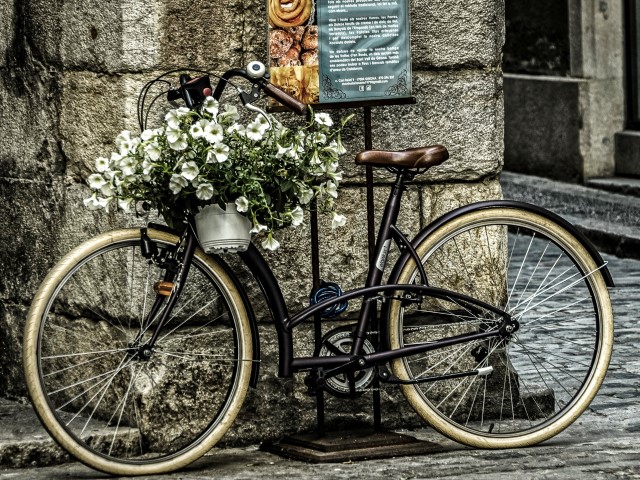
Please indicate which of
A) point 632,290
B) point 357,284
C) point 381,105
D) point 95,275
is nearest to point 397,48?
point 381,105

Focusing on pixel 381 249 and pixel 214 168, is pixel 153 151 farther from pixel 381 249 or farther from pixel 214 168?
pixel 381 249

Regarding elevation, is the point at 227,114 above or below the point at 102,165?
above

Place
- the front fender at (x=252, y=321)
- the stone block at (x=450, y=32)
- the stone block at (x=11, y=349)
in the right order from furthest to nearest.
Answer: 1. the stone block at (x=11, y=349)
2. the stone block at (x=450, y=32)
3. the front fender at (x=252, y=321)

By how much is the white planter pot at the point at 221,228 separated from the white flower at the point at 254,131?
0.73ft

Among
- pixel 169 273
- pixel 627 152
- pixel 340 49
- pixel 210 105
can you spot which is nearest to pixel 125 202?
pixel 169 273

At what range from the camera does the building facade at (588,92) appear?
1395cm

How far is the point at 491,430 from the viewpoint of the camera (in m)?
5.54

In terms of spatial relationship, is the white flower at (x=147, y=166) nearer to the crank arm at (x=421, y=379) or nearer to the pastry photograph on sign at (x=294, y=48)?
the pastry photograph on sign at (x=294, y=48)

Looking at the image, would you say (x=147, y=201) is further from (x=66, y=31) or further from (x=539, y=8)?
(x=539, y=8)

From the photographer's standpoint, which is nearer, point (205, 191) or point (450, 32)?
point (205, 191)

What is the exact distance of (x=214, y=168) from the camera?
501cm

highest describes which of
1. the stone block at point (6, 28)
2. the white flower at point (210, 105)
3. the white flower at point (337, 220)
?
the stone block at point (6, 28)

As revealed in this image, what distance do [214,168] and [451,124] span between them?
3.92ft

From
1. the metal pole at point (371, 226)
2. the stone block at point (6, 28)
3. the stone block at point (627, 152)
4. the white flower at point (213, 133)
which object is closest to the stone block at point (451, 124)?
the metal pole at point (371, 226)
